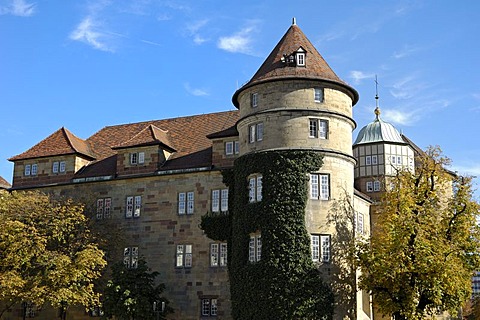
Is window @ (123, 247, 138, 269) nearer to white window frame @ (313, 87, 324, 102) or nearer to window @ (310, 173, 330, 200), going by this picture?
window @ (310, 173, 330, 200)

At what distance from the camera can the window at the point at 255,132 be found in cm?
3790

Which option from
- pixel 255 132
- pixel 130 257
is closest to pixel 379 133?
pixel 255 132

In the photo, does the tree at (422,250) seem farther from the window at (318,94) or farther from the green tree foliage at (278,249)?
the window at (318,94)

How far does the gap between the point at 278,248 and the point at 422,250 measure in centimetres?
763

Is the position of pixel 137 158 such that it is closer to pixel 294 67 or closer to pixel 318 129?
pixel 294 67

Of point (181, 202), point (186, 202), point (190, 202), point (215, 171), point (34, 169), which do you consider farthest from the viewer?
point (34, 169)

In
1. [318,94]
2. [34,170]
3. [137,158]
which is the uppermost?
[318,94]

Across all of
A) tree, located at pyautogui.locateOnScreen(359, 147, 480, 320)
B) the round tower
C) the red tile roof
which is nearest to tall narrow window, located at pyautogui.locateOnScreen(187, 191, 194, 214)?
the red tile roof

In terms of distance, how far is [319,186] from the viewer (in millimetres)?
36625

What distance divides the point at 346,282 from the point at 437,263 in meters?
5.34

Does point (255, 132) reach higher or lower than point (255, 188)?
higher

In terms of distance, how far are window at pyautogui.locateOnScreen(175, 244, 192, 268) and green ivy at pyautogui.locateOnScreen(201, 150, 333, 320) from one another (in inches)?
176

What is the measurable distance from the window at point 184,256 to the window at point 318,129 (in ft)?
37.4

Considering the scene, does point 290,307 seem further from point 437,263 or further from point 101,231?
point 101,231
